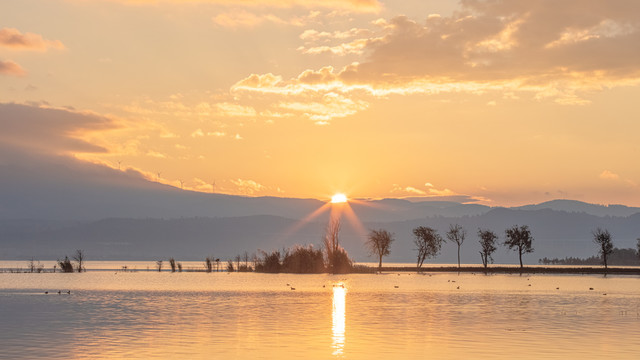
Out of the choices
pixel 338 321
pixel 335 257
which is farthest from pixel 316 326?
pixel 335 257

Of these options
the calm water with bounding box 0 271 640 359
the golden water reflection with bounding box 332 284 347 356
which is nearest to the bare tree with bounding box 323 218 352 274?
the golden water reflection with bounding box 332 284 347 356

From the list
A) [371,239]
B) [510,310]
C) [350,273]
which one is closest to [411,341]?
[510,310]

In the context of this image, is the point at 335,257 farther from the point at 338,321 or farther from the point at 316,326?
the point at 316,326

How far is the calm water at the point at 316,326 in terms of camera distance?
3484cm

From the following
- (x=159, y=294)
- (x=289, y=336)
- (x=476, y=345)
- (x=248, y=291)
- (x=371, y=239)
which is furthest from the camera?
(x=371, y=239)

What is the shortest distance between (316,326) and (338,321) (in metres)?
3.12

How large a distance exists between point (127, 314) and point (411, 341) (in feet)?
70.0

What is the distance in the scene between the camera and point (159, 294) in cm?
7525

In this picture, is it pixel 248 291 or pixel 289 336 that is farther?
pixel 248 291

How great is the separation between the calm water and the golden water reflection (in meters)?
0.06

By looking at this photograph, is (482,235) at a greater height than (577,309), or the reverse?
(482,235)

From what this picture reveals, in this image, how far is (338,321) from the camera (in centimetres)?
4812

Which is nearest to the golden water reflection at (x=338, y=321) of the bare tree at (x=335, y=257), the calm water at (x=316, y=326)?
the calm water at (x=316, y=326)

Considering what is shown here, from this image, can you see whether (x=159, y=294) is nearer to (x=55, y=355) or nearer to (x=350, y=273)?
(x=55, y=355)
